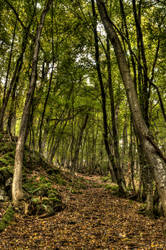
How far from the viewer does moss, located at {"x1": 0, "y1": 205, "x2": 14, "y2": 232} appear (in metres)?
5.06

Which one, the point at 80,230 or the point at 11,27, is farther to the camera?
the point at 11,27

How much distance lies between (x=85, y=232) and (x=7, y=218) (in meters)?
2.71

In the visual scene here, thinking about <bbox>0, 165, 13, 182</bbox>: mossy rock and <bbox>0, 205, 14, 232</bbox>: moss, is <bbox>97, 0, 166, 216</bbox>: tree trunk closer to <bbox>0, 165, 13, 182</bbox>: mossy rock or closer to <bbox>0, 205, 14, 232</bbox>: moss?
<bbox>0, 205, 14, 232</bbox>: moss

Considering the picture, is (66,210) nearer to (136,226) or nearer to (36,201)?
(36,201)

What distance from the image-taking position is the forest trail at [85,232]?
13.6 ft

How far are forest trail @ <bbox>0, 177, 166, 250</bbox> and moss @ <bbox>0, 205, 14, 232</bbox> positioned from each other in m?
0.16

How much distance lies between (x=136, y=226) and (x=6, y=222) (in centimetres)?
430

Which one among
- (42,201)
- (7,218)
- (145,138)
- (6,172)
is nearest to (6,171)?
(6,172)

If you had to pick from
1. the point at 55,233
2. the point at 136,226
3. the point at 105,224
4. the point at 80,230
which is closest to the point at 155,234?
the point at 136,226

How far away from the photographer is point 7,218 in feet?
17.9

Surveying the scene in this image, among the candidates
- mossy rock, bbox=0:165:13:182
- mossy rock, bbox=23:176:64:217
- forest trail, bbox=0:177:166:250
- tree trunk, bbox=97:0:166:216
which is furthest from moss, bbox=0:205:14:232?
tree trunk, bbox=97:0:166:216

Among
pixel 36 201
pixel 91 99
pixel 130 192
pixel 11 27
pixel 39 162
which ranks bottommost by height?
pixel 130 192

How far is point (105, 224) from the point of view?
5465mm

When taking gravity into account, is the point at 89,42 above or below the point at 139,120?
above
